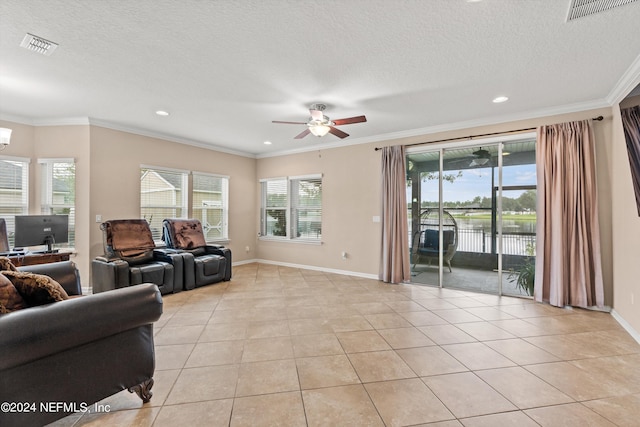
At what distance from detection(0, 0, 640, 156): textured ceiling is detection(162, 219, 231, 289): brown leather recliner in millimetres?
1974

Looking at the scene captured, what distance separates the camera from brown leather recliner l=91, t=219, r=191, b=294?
3936 mm

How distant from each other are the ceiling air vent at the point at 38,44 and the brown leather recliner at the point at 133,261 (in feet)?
8.32

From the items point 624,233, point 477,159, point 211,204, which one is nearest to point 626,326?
point 624,233

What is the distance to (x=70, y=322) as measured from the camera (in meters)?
1.53

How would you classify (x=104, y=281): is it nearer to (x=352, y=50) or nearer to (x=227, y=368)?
(x=227, y=368)

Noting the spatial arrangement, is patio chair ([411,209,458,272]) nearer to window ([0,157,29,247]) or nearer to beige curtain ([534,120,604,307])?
beige curtain ([534,120,604,307])

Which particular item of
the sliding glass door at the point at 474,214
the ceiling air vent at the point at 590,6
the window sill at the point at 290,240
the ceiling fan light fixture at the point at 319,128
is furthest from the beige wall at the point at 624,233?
the window sill at the point at 290,240

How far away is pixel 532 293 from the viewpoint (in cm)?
417

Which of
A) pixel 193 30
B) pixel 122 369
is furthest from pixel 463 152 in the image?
pixel 122 369

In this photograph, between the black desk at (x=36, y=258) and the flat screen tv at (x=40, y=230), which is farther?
the flat screen tv at (x=40, y=230)

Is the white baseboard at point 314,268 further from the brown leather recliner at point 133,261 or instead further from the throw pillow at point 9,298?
the throw pillow at point 9,298

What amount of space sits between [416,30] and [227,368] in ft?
10.6

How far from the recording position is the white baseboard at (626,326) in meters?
2.82

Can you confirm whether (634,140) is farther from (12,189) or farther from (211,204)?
(12,189)
